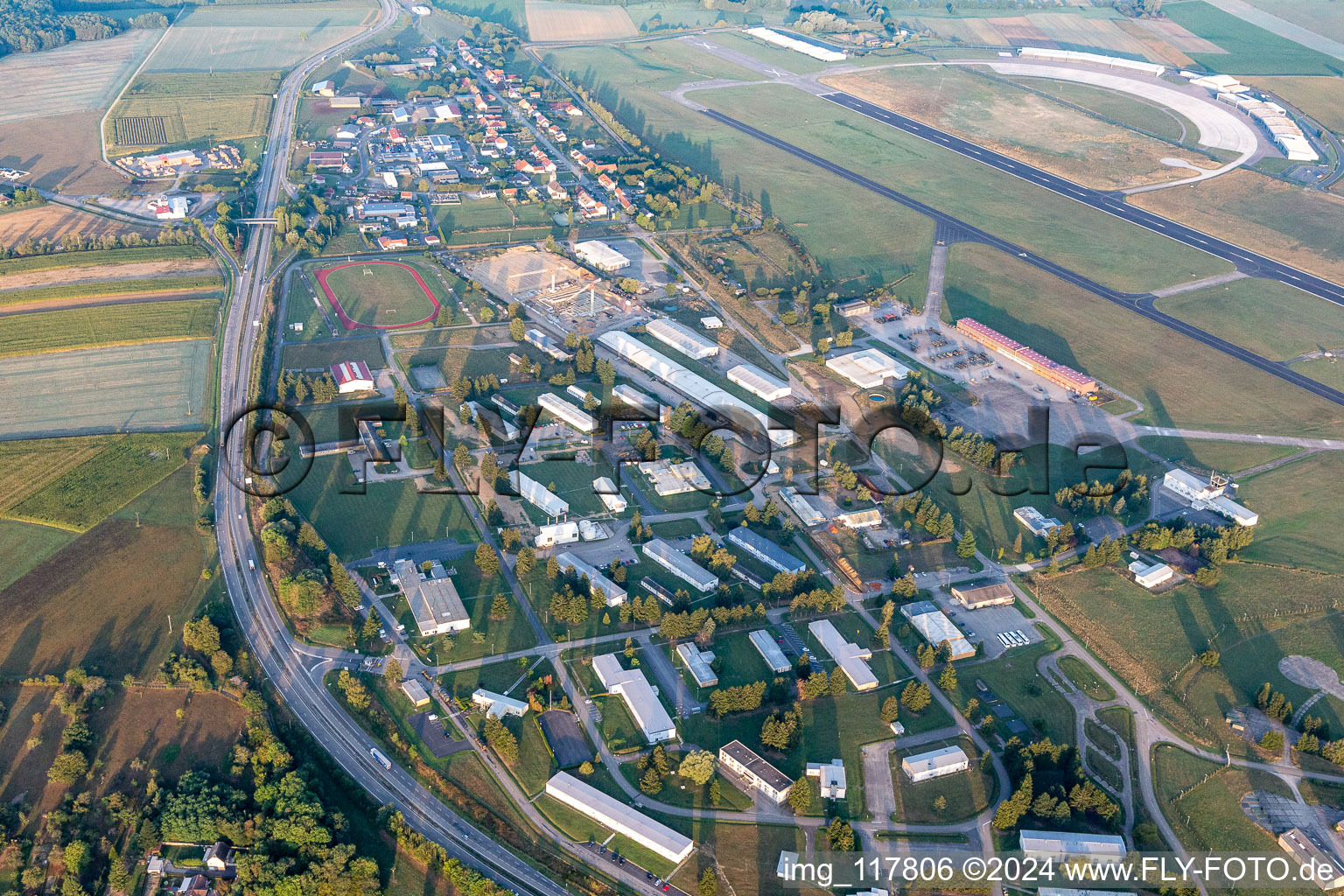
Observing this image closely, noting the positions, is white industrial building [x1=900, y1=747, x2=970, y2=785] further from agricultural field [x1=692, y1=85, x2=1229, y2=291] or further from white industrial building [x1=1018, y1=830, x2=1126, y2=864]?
agricultural field [x1=692, y1=85, x2=1229, y2=291]

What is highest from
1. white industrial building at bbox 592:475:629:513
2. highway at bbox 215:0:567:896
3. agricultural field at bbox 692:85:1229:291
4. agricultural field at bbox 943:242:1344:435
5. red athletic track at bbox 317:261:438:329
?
agricultural field at bbox 692:85:1229:291

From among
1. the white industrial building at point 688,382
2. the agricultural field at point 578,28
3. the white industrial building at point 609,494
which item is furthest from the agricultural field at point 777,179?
the white industrial building at point 609,494

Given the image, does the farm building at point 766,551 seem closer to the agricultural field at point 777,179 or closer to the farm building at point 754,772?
the farm building at point 754,772

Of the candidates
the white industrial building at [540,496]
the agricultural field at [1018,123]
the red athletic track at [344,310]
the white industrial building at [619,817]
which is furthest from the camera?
the agricultural field at [1018,123]

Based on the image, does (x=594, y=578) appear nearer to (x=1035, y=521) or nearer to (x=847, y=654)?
(x=847, y=654)

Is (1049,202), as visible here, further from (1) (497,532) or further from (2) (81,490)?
(2) (81,490)

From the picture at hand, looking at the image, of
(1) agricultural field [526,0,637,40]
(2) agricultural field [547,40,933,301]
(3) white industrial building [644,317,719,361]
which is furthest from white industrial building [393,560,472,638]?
(1) agricultural field [526,0,637,40]

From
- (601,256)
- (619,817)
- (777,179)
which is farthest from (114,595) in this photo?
(777,179)
